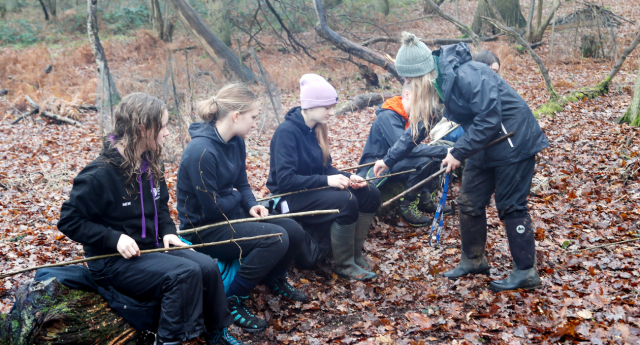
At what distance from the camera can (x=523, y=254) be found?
333 cm

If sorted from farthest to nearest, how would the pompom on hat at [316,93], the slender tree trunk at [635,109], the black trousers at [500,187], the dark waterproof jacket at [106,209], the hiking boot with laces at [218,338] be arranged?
the slender tree trunk at [635,109] → the pompom on hat at [316,93] → the black trousers at [500,187] → the hiking boot with laces at [218,338] → the dark waterproof jacket at [106,209]

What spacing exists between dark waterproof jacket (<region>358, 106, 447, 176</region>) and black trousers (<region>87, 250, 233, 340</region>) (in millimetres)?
2734

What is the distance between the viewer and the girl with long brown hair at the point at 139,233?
8.39ft

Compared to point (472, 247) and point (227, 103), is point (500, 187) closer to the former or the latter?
point (472, 247)

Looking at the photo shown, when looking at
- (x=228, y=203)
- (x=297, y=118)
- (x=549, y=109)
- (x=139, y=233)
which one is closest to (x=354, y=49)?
(x=549, y=109)

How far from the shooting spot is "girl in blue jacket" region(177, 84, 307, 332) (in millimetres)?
3221

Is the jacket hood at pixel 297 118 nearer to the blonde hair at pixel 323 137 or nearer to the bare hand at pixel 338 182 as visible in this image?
the blonde hair at pixel 323 137

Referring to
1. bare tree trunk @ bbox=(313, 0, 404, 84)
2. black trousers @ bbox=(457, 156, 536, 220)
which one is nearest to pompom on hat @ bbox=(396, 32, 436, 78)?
black trousers @ bbox=(457, 156, 536, 220)

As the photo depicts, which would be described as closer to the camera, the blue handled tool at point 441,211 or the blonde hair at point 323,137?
the blonde hair at point 323,137

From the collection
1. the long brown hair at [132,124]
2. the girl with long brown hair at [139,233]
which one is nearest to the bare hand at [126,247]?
the girl with long brown hair at [139,233]

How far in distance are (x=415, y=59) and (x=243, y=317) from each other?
246 centimetres

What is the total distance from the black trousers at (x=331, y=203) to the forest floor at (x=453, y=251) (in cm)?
61

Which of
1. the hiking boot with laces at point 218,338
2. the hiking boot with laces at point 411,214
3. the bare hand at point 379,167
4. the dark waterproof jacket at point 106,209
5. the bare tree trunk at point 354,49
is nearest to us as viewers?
the dark waterproof jacket at point 106,209

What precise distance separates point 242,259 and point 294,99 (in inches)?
342
